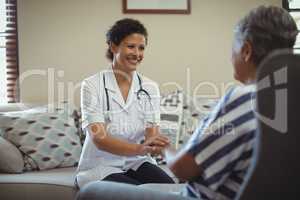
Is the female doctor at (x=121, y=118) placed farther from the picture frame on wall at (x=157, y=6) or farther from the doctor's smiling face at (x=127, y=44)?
the picture frame on wall at (x=157, y=6)

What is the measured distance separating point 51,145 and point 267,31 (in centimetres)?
193

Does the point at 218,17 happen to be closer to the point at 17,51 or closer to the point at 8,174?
the point at 17,51

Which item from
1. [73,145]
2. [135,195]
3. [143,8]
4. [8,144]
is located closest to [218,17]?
[143,8]

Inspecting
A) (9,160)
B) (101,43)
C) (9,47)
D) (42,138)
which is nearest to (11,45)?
(9,47)

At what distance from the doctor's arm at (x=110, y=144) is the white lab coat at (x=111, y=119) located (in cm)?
4

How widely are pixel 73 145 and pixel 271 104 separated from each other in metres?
2.05

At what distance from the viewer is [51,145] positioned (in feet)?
9.36

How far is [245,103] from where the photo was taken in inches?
46.4

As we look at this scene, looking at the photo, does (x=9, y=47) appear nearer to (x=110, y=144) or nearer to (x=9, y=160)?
(x=9, y=160)

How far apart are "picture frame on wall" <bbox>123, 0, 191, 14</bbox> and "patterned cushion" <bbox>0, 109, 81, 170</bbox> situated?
994mm

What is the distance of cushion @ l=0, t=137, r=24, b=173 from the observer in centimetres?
263

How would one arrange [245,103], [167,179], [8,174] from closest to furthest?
[245,103] → [167,179] → [8,174]

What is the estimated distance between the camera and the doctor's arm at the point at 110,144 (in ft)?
6.87

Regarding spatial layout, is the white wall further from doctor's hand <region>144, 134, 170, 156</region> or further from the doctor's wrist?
doctor's hand <region>144, 134, 170, 156</region>
